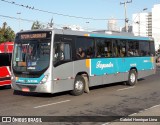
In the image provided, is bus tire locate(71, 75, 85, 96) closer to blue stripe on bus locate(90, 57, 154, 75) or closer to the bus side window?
blue stripe on bus locate(90, 57, 154, 75)

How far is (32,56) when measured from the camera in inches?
527

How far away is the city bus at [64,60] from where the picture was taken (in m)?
13.2

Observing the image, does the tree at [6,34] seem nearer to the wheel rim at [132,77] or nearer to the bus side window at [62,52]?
the wheel rim at [132,77]

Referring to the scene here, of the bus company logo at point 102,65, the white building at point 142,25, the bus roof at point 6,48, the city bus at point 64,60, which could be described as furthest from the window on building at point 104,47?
the white building at point 142,25

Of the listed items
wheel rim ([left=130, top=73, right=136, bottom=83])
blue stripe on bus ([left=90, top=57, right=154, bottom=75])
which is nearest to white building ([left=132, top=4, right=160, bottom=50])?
blue stripe on bus ([left=90, top=57, right=154, bottom=75])

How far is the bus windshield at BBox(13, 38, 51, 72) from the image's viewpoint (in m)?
13.2

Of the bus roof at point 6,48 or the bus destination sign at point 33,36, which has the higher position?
the bus destination sign at point 33,36

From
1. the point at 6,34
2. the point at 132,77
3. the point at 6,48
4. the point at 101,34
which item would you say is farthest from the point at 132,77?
the point at 6,34

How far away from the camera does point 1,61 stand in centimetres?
1708

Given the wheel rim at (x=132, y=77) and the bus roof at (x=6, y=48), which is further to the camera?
the bus roof at (x=6, y=48)

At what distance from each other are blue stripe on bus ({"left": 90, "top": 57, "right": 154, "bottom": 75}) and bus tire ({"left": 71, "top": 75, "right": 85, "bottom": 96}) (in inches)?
33.0

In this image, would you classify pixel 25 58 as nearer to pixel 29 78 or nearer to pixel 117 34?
pixel 29 78

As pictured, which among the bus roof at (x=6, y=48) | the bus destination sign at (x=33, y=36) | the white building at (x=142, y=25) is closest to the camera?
the bus destination sign at (x=33, y=36)

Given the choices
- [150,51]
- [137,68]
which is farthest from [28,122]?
[150,51]
